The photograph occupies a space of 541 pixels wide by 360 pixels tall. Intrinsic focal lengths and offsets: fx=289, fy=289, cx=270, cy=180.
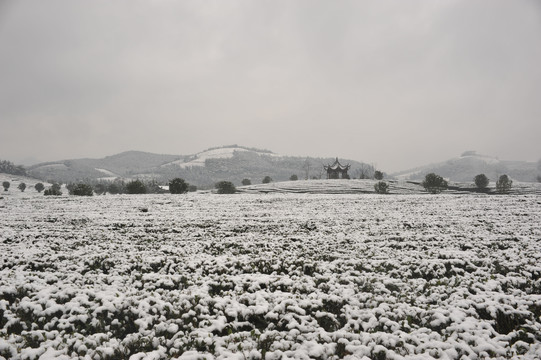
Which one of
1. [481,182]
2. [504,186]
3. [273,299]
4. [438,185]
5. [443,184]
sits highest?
[481,182]

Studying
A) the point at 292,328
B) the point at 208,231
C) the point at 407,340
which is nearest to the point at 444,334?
the point at 407,340

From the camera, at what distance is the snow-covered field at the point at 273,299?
19.1 feet

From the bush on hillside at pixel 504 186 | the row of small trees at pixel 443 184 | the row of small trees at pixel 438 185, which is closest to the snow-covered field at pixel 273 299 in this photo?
the row of small trees at pixel 438 185

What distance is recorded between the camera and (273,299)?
26.8 ft

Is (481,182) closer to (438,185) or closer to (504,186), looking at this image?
(504,186)

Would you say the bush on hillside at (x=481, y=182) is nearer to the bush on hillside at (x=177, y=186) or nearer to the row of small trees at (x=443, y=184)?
the row of small trees at (x=443, y=184)

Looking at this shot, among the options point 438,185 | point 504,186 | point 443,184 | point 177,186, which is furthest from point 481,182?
point 177,186

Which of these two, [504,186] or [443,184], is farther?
[504,186]

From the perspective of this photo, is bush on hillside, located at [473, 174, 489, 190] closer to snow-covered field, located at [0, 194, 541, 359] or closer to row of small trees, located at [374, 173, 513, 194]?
row of small trees, located at [374, 173, 513, 194]

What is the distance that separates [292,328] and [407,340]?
95.3 inches

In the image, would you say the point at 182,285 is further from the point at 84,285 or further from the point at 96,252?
the point at 96,252

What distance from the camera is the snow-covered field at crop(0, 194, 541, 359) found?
583cm

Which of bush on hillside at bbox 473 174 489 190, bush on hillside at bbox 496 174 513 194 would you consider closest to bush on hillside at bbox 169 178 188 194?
bush on hillside at bbox 496 174 513 194

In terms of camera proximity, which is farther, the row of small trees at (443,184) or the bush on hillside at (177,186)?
the row of small trees at (443,184)
